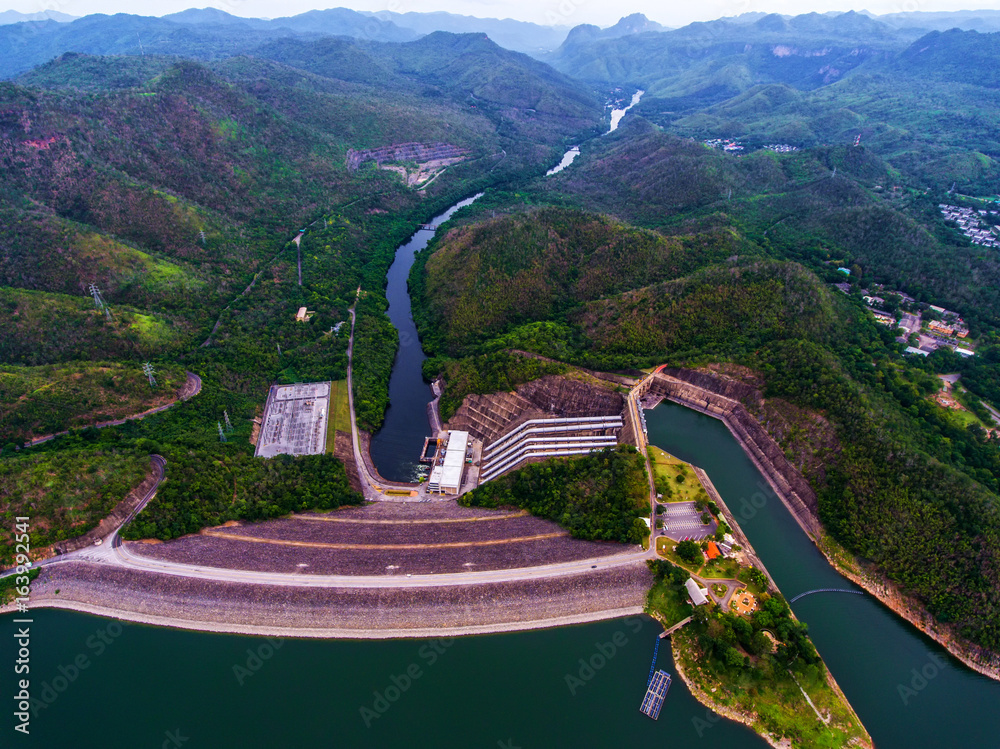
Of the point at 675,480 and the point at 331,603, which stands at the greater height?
the point at 675,480

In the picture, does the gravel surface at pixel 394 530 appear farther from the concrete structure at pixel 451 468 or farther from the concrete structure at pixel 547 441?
the concrete structure at pixel 547 441

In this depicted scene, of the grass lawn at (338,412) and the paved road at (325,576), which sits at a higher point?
the grass lawn at (338,412)

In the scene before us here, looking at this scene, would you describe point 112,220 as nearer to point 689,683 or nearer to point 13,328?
point 13,328

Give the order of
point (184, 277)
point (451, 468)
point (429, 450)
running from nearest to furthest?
point (451, 468), point (429, 450), point (184, 277)

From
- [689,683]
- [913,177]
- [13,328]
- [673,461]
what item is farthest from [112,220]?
[913,177]

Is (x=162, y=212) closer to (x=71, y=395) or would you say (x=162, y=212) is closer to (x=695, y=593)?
(x=71, y=395)

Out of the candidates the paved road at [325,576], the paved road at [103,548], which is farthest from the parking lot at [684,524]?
the paved road at [103,548]

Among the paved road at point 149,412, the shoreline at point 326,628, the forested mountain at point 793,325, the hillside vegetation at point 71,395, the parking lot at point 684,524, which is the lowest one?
the shoreline at point 326,628

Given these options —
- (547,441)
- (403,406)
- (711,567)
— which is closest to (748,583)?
(711,567)

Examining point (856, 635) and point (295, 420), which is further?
point (295, 420)
